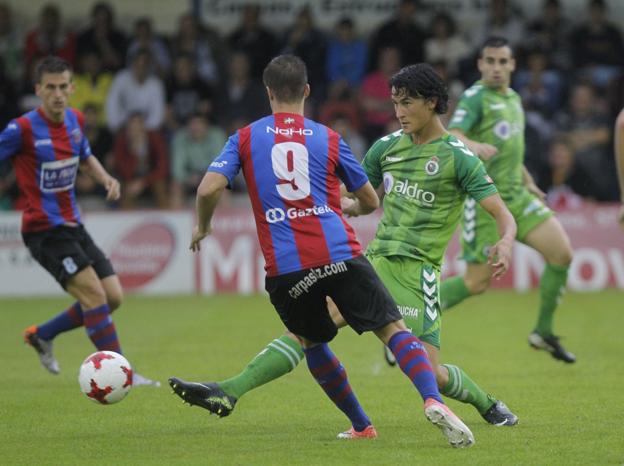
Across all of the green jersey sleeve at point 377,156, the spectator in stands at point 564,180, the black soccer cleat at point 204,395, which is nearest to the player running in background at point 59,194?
the green jersey sleeve at point 377,156

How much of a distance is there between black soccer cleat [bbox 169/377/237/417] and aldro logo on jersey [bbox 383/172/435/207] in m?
1.60

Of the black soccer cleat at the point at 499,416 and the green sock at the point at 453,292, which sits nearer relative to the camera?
the black soccer cleat at the point at 499,416

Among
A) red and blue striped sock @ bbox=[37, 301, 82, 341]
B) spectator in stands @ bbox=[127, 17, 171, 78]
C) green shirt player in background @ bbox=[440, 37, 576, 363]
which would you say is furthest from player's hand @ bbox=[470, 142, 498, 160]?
spectator in stands @ bbox=[127, 17, 171, 78]

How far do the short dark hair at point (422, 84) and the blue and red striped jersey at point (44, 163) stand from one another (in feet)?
10.9

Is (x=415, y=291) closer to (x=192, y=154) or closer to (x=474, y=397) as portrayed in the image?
(x=474, y=397)

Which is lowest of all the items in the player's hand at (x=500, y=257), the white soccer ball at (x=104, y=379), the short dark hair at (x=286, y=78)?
the white soccer ball at (x=104, y=379)

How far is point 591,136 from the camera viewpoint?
18.3 meters

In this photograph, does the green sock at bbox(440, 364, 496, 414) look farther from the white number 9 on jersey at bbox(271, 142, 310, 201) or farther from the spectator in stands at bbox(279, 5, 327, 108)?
the spectator in stands at bbox(279, 5, 327, 108)

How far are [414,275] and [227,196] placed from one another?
11.8m

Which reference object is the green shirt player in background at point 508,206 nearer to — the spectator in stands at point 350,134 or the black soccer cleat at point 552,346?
the black soccer cleat at point 552,346

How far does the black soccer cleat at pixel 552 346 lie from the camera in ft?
34.4

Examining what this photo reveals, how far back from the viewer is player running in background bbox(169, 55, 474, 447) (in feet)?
21.9

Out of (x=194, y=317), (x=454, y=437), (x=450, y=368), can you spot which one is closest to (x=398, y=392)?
(x=450, y=368)

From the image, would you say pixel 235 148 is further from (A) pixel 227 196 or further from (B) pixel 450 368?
(A) pixel 227 196
